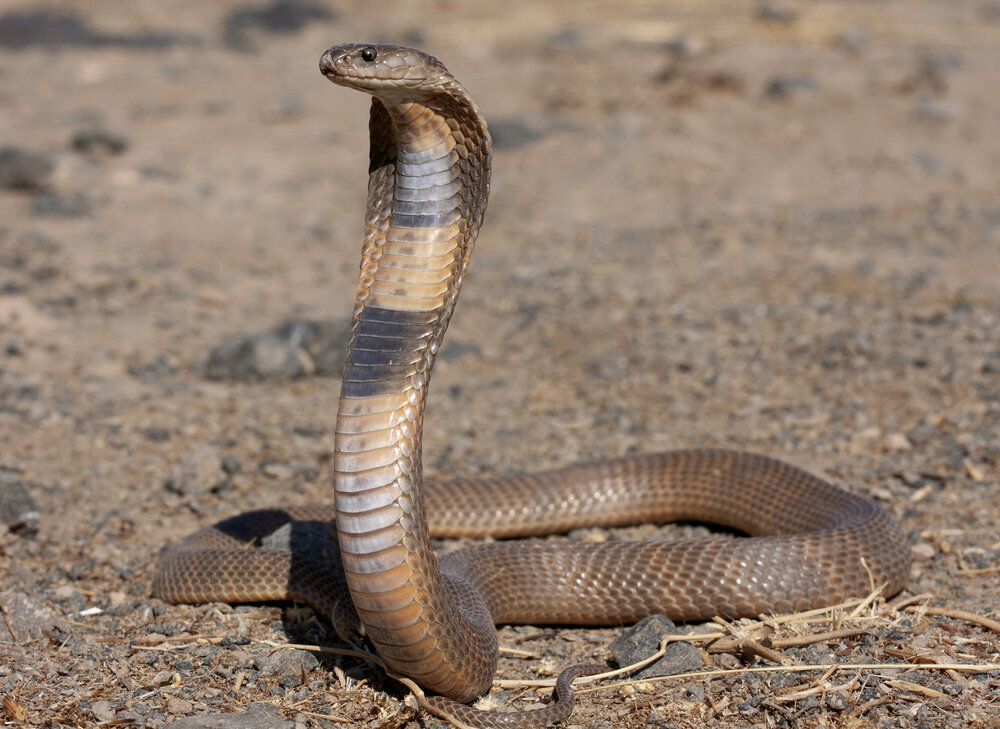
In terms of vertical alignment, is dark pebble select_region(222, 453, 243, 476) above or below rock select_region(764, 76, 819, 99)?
below

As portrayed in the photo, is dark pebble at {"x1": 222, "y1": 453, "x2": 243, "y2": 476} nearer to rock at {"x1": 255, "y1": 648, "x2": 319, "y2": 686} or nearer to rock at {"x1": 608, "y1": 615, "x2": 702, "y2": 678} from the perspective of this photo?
rock at {"x1": 255, "y1": 648, "x2": 319, "y2": 686}

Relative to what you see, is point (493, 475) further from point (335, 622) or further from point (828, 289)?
point (828, 289)

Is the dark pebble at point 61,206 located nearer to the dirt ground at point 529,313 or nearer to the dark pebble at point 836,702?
the dirt ground at point 529,313

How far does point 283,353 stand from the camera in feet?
23.7

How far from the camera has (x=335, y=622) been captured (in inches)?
163

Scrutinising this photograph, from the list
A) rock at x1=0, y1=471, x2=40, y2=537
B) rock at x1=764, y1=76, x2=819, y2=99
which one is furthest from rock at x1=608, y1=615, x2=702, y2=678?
rock at x1=764, y1=76, x2=819, y2=99

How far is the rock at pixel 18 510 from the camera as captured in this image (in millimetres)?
5039

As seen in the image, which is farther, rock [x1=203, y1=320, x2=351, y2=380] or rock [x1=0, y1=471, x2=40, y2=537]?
rock [x1=203, y1=320, x2=351, y2=380]

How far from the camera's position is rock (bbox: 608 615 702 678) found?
397cm

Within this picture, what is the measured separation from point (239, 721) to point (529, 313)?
17.0 feet

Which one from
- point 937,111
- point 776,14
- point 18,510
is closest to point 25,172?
point 18,510

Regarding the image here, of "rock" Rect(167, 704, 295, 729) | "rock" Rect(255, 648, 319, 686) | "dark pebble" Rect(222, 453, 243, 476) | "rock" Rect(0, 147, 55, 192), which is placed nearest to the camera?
"rock" Rect(167, 704, 295, 729)

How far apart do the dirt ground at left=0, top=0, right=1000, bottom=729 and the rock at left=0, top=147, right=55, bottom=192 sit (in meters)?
0.03

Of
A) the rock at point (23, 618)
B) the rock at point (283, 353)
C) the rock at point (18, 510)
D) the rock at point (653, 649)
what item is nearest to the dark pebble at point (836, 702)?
the rock at point (653, 649)
